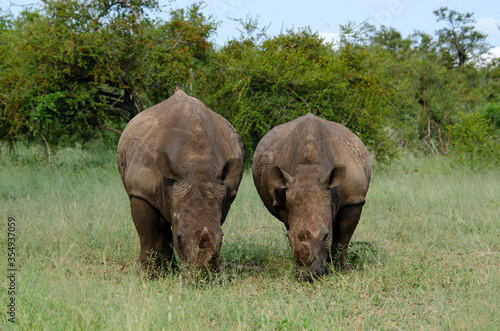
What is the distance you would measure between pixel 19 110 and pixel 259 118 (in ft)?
19.7

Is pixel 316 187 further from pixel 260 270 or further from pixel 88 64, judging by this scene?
pixel 88 64

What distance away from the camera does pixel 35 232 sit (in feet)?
24.1

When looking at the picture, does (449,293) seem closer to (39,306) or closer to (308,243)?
(308,243)

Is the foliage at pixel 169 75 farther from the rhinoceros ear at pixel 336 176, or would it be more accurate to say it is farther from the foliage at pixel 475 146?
the rhinoceros ear at pixel 336 176

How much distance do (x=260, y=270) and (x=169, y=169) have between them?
1.80 meters

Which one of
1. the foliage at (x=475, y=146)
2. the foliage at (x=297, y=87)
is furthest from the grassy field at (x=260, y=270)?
the foliage at (x=297, y=87)

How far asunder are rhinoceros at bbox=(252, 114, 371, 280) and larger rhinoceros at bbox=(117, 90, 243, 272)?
0.55m

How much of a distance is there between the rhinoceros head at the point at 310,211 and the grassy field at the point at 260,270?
0.32m

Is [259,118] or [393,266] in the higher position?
[259,118]

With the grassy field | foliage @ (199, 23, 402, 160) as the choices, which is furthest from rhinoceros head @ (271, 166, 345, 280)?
foliage @ (199, 23, 402, 160)

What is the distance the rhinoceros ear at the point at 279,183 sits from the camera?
549 centimetres

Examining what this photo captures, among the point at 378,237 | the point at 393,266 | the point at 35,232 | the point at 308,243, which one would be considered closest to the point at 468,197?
the point at 378,237

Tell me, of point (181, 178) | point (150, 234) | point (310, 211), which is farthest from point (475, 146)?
point (181, 178)

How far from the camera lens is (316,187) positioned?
5363mm
